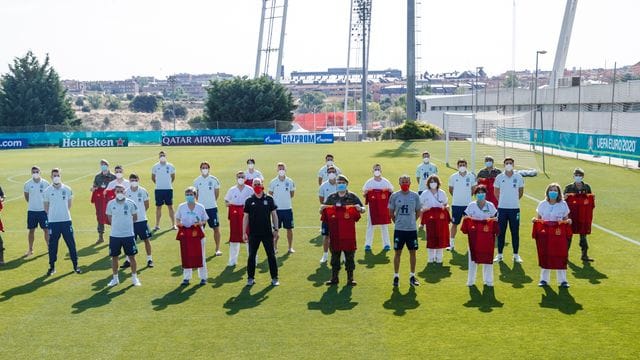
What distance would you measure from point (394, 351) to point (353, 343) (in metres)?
0.66

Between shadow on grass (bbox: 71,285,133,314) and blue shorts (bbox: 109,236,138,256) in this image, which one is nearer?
shadow on grass (bbox: 71,285,133,314)

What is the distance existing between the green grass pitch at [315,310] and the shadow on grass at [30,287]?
0.04 meters

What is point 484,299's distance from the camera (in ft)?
39.2

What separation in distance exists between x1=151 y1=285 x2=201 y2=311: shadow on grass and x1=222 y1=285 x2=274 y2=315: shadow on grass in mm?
878

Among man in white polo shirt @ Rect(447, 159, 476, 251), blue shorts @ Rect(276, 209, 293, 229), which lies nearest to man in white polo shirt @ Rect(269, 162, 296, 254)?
blue shorts @ Rect(276, 209, 293, 229)

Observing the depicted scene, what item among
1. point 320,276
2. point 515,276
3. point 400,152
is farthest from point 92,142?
point 515,276

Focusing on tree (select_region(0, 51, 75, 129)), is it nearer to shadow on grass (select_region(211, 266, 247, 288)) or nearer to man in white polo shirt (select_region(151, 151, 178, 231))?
man in white polo shirt (select_region(151, 151, 178, 231))

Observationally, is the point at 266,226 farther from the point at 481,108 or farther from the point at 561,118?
the point at 481,108

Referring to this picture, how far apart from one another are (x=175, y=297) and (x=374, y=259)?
15.8ft

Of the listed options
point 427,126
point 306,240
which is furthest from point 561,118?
point 306,240

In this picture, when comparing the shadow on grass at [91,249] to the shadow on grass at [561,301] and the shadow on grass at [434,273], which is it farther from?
the shadow on grass at [561,301]

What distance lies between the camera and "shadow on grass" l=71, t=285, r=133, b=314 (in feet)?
39.1

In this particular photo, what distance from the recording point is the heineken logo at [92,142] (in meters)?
66.8

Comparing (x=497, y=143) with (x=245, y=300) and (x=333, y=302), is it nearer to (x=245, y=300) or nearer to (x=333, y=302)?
(x=333, y=302)
